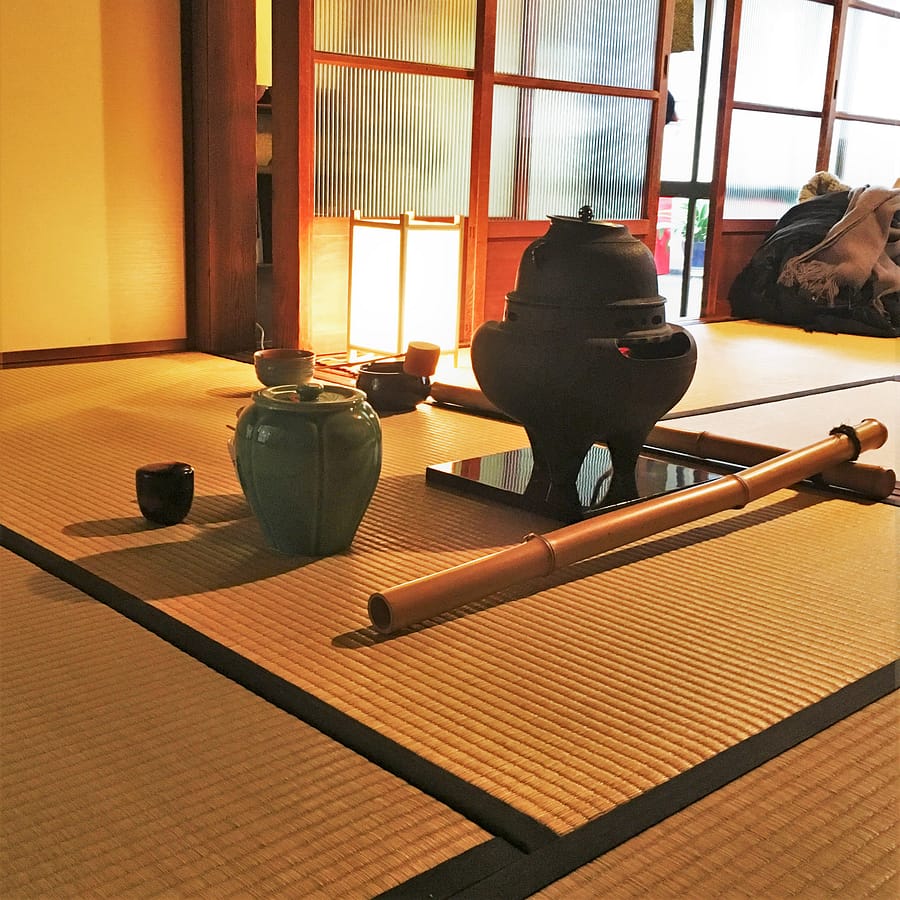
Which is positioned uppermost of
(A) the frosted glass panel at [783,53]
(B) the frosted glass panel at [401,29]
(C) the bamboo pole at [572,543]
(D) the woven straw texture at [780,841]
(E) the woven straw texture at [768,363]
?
(A) the frosted glass panel at [783,53]

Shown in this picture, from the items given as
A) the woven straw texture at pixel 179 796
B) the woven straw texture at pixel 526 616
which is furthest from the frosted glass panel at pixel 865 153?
the woven straw texture at pixel 179 796

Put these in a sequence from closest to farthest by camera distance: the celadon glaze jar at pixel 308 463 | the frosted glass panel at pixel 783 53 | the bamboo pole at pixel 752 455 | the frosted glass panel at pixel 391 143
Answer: the celadon glaze jar at pixel 308 463
the bamboo pole at pixel 752 455
the frosted glass panel at pixel 391 143
the frosted glass panel at pixel 783 53

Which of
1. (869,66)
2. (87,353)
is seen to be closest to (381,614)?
(87,353)

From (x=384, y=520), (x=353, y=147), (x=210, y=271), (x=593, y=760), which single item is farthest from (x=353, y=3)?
(x=593, y=760)

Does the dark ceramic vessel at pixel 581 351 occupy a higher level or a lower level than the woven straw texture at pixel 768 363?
higher

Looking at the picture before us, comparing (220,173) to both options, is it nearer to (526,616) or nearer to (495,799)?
(526,616)

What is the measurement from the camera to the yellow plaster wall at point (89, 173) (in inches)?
137

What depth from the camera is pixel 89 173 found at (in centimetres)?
366

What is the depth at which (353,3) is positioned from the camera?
3641mm

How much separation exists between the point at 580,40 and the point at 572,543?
3408mm

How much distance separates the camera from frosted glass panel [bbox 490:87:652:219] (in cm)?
433

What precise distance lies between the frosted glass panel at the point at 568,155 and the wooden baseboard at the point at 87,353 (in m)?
1.38

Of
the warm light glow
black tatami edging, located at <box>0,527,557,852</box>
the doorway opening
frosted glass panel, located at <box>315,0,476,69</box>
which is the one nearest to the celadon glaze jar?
black tatami edging, located at <box>0,527,557,852</box>

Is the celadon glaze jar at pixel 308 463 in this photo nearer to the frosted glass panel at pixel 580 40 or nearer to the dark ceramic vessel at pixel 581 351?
the dark ceramic vessel at pixel 581 351
